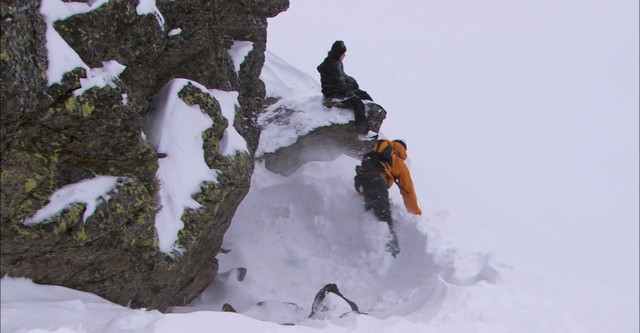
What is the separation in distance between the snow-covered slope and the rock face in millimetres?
363

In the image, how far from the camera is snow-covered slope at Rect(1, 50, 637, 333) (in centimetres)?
442

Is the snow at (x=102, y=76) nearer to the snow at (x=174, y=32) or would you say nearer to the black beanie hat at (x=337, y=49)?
the snow at (x=174, y=32)

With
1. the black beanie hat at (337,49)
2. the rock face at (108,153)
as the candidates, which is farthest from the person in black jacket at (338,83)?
the rock face at (108,153)

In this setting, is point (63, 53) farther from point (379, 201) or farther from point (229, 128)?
point (379, 201)

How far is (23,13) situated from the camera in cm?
427

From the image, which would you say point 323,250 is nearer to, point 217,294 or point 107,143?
point 217,294

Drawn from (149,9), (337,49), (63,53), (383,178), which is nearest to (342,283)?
(383,178)

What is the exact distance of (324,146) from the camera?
1112 cm

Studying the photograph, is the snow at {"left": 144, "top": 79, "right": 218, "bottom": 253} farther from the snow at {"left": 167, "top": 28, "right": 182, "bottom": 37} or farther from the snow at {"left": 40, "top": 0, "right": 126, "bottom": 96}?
the snow at {"left": 40, "top": 0, "right": 126, "bottom": 96}

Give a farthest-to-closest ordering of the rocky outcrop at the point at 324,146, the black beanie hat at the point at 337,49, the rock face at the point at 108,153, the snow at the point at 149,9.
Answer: the black beanie hat at the point at 337,49, the rocky outcrop at the point at 324,146, the snow at the point at 149,9, the rock face at the point at 108,153

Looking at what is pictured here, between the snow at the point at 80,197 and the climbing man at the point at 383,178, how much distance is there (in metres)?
5.12

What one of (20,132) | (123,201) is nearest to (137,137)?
(123,201)

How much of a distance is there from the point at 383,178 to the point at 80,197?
225 inches

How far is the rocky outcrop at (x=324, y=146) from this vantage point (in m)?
10.8
